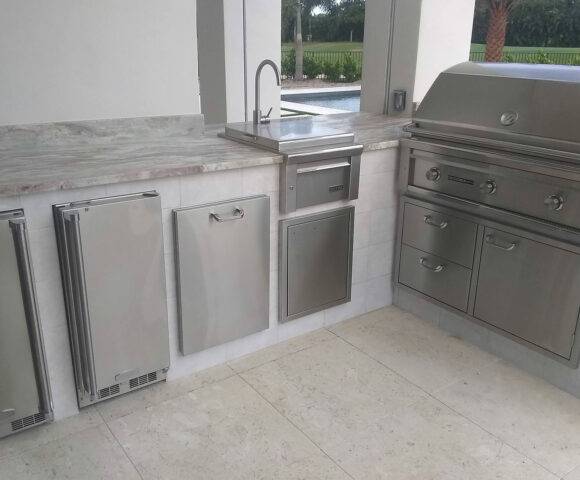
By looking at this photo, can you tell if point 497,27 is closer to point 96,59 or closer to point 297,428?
point 96,59

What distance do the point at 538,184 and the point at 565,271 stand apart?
1.21ft

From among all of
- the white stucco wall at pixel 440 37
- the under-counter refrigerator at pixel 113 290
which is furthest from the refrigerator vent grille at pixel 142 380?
the white stucco wall at pixel 440 37

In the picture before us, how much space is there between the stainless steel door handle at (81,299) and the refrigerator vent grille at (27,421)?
0.19m

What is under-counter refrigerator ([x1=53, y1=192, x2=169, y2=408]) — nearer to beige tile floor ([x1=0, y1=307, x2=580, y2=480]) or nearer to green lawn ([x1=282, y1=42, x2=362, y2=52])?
beige tile floor ([x1=0, y1=307, x2=580, y2=480])

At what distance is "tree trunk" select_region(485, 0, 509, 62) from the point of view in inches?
135

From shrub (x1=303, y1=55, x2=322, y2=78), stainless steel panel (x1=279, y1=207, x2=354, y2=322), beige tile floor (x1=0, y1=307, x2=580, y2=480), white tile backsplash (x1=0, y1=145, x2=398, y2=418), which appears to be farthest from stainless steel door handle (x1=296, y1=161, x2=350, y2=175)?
shrub (x1=303, y1=55, x2=322, y2=78)

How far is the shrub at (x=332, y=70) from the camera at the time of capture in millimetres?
4234

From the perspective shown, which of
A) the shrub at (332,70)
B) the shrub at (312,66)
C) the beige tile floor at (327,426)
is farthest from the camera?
the shrub at (312,66)

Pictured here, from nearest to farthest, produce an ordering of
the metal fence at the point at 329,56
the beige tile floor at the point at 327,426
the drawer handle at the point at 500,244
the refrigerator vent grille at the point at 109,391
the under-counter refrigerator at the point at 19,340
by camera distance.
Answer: the under-counter refrigerator at the point at 19,340 → the beige tile floor at the point at 327,426 → the refrigerator vent grille at the point at 109,391 → the drawer handle at the point at 500,244 → the metal fence at the point at 329,56

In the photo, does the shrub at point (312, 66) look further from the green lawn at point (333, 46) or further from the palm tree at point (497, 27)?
the palm tree at point (497, 27)

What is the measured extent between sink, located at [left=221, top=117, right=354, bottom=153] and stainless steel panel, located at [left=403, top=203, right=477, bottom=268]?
21.5 inches

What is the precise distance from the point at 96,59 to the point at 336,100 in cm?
230

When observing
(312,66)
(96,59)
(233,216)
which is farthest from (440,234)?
(312,66)

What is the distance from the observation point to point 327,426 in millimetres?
2180
